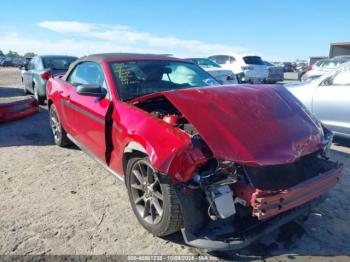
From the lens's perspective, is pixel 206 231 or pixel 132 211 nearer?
pixel 206 231

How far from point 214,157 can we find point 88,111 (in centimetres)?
206

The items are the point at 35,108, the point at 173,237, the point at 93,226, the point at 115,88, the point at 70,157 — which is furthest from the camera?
the point at 35,108

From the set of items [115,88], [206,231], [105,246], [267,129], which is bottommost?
[105,246]

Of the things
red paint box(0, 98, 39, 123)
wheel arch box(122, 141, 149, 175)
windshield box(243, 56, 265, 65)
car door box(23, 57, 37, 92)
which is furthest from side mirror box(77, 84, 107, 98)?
windshield box(243, 56, 265, 65)

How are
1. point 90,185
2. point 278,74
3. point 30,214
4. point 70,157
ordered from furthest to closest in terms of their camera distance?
point 278,74 < point 70,157 < point 90,185 < point 30,214

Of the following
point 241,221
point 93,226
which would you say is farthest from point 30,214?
point 241,221

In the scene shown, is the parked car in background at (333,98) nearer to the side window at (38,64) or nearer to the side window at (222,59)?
the side window at (38,64)

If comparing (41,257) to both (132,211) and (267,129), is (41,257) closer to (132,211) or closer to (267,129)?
(132,211)

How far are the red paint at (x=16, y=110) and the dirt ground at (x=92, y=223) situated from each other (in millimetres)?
3060

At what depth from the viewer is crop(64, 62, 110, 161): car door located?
3730 millimetres

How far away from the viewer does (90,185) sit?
416cm

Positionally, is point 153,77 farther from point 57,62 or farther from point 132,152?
point 57,62

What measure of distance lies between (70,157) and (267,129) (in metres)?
3.44

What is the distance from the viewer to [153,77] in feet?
13.6
